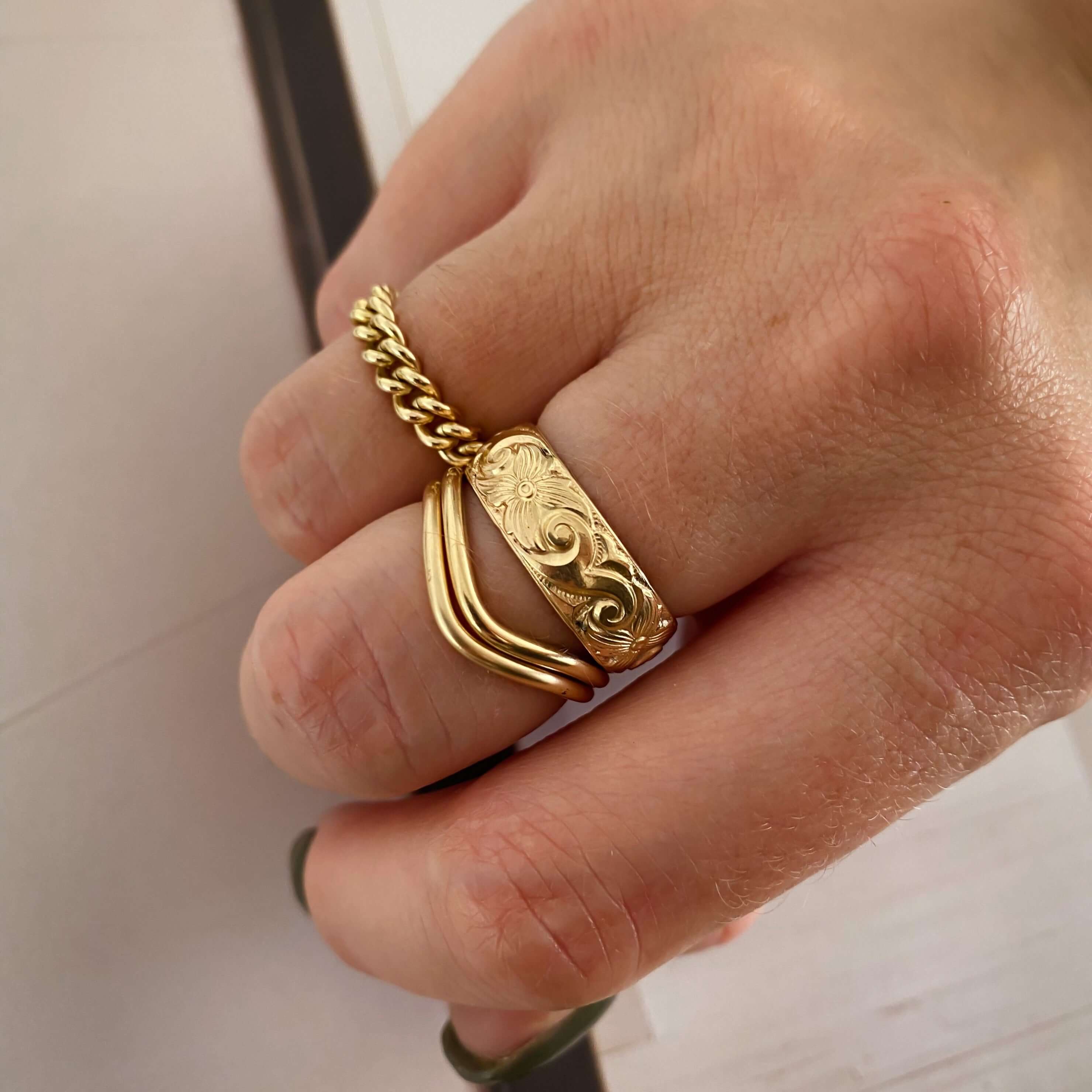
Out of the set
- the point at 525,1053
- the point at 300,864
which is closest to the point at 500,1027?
the point at 525,1053

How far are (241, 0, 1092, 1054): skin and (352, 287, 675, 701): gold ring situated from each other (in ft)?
0.06

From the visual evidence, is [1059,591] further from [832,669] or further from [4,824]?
[4,824]

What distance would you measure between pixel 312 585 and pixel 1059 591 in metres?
0.43

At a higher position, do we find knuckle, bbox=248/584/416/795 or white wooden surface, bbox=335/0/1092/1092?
knuckle, bbox=248/584/416/795

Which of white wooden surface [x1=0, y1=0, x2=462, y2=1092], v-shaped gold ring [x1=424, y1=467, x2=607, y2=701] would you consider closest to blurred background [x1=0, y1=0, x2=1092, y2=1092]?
white wooden surface [x1=0, y1=0, x2=462, y2=1092]

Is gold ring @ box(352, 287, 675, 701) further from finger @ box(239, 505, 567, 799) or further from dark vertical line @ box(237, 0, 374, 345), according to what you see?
dark vertical line @ box(237, 0, 374, 345)

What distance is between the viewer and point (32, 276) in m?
0.76

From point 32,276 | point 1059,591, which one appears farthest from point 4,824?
point 1059,591

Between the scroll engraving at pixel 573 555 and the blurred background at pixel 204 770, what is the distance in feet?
1.09

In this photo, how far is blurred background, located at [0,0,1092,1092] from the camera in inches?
25.6

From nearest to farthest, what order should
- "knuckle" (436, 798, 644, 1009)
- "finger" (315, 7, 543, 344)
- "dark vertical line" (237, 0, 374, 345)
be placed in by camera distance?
"knuckle" (436, 798, 644, 1009)
"finger" (315, 7, 543, 344)
"dark vertical line" (237, 0, 374, 345)

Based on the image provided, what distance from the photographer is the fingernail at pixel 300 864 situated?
661mm

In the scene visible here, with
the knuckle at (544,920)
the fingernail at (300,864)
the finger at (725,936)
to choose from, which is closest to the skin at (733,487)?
the knuckle at (544,920)

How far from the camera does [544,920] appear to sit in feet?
1.50
